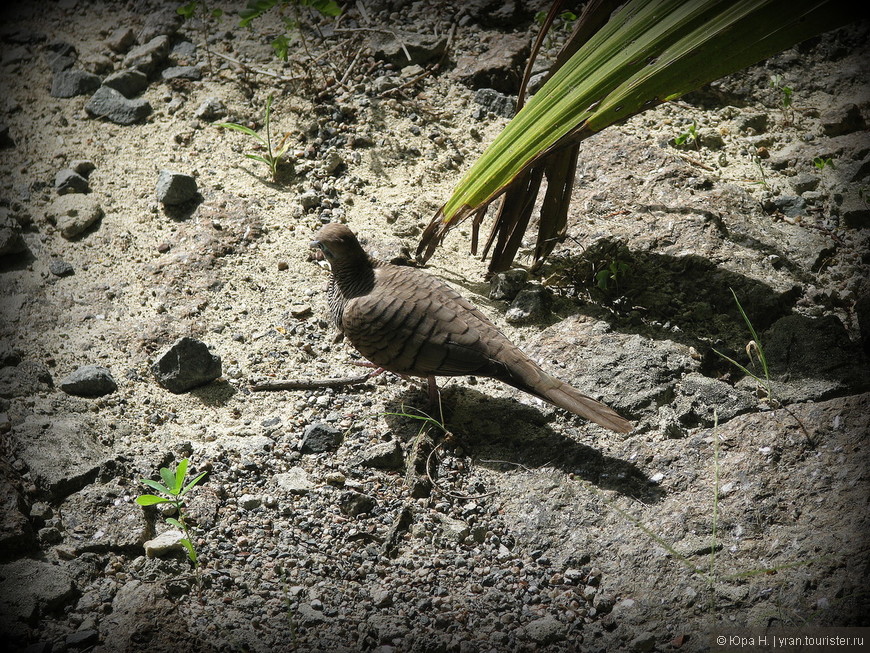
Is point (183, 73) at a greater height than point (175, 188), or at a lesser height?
greater

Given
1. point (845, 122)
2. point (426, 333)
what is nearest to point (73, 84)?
point (426, 333)

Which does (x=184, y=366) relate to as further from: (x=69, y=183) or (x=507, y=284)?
(x=69, y=183)

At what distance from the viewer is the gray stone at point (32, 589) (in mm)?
2592

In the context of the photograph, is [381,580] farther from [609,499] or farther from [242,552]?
[609,499]

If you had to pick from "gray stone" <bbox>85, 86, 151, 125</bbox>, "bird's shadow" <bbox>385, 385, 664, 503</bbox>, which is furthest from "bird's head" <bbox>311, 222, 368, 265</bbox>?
"gray stone" <bbox>85, 86, 151, 125</bbox>

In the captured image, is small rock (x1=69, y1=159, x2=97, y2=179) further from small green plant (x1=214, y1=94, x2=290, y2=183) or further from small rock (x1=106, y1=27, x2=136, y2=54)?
small rock (x1=106, y1=27, x2=136, y2=54)

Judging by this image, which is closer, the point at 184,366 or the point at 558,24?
the point at 184,366

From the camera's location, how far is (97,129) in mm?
5207

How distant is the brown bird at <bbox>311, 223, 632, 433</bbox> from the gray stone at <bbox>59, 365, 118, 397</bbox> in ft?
3.94

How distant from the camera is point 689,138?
179 inches

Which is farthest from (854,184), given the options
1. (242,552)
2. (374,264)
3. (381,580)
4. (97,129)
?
(97,129)

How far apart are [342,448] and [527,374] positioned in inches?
38.1

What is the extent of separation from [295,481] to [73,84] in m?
4.02

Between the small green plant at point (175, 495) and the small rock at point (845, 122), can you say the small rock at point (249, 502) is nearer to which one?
the small green plant at point (175, 495)
